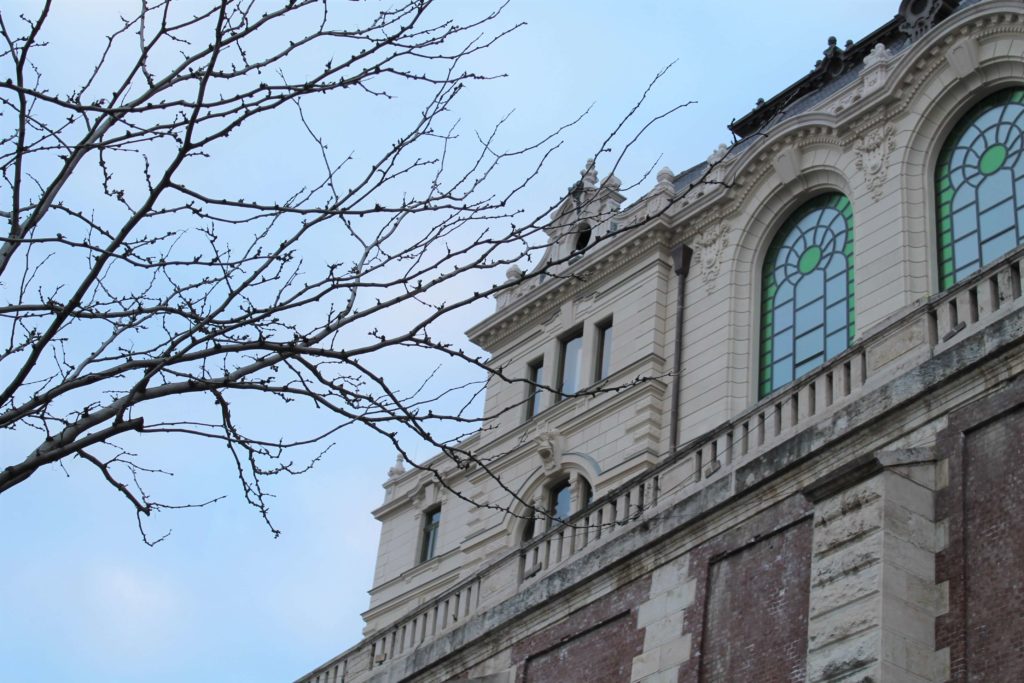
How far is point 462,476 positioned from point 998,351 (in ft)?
65.3

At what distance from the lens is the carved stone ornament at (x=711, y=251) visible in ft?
96.9

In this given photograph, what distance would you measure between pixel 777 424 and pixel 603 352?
13282mm

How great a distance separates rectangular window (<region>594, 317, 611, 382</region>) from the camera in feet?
102

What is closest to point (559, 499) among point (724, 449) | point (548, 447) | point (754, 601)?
point (548, 447)

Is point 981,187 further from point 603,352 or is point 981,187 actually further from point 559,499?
point 559,499

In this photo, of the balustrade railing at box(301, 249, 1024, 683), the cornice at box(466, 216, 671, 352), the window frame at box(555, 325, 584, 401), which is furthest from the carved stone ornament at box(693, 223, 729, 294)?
the balustrade railing at box(301, 249, 1024, 683)

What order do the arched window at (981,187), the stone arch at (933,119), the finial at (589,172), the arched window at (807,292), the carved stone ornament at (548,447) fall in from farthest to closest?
the carved stone ornament at (548,447) → the arched window at (807,292) → the stone arch at (933,119) → the arched window at (981,187) → the finial at (589,172)

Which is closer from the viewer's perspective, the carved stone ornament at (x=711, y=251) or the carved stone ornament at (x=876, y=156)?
the carved stone ornament at (x=876, y=156)

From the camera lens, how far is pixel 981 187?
987 inches

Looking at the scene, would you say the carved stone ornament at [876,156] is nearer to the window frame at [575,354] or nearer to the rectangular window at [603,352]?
the rectangular window at [603,352]

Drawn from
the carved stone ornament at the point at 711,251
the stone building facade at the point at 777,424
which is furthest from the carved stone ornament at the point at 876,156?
the carved stone ornament at the point at 711,251

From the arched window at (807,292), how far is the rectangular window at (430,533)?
32.9 ft

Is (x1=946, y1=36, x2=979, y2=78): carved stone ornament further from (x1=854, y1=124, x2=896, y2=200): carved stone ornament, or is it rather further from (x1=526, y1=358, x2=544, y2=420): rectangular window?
(x1=526, y1=358, x2=544, y2=420): rectangular window

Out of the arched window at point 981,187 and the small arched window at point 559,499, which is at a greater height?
the arched window at point 981,187
